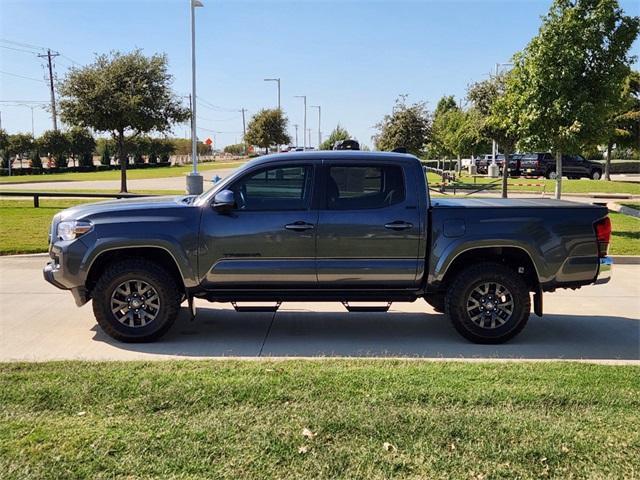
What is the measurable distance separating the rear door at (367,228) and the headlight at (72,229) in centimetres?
227

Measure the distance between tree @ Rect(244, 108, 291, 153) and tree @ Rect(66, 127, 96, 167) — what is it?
16250 mm

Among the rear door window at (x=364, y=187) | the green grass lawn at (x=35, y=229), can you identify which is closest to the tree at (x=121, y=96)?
the green grass lawn at (x=35, y=229)

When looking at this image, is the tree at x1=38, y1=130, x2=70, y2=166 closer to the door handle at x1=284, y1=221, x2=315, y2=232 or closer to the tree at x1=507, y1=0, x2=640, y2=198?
the tree at x1=507, y1=0, x2=640, y2=198

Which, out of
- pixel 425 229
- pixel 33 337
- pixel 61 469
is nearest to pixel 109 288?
pixel 33 337

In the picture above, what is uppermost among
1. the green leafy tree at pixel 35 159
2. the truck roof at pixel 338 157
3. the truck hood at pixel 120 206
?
the green leafy tree at pixel 35 159

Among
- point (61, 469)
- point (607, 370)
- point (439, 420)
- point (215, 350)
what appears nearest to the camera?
point (61, 469)

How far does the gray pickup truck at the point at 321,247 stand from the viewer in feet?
19.2

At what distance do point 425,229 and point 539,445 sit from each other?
2.66 meters

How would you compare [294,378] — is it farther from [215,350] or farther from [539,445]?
[539,445]

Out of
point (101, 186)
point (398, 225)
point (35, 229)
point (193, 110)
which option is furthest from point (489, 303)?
point (101, 186)

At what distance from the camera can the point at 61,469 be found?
3.32 meters

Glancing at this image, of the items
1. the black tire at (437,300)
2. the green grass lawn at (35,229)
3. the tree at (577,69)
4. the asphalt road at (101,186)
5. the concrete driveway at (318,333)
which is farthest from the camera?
the asphalt road at (101,186)

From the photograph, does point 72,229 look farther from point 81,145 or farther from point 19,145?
point 81,145

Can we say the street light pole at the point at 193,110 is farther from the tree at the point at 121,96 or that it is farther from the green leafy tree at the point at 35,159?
the green leafy tree at the point at 35,159
